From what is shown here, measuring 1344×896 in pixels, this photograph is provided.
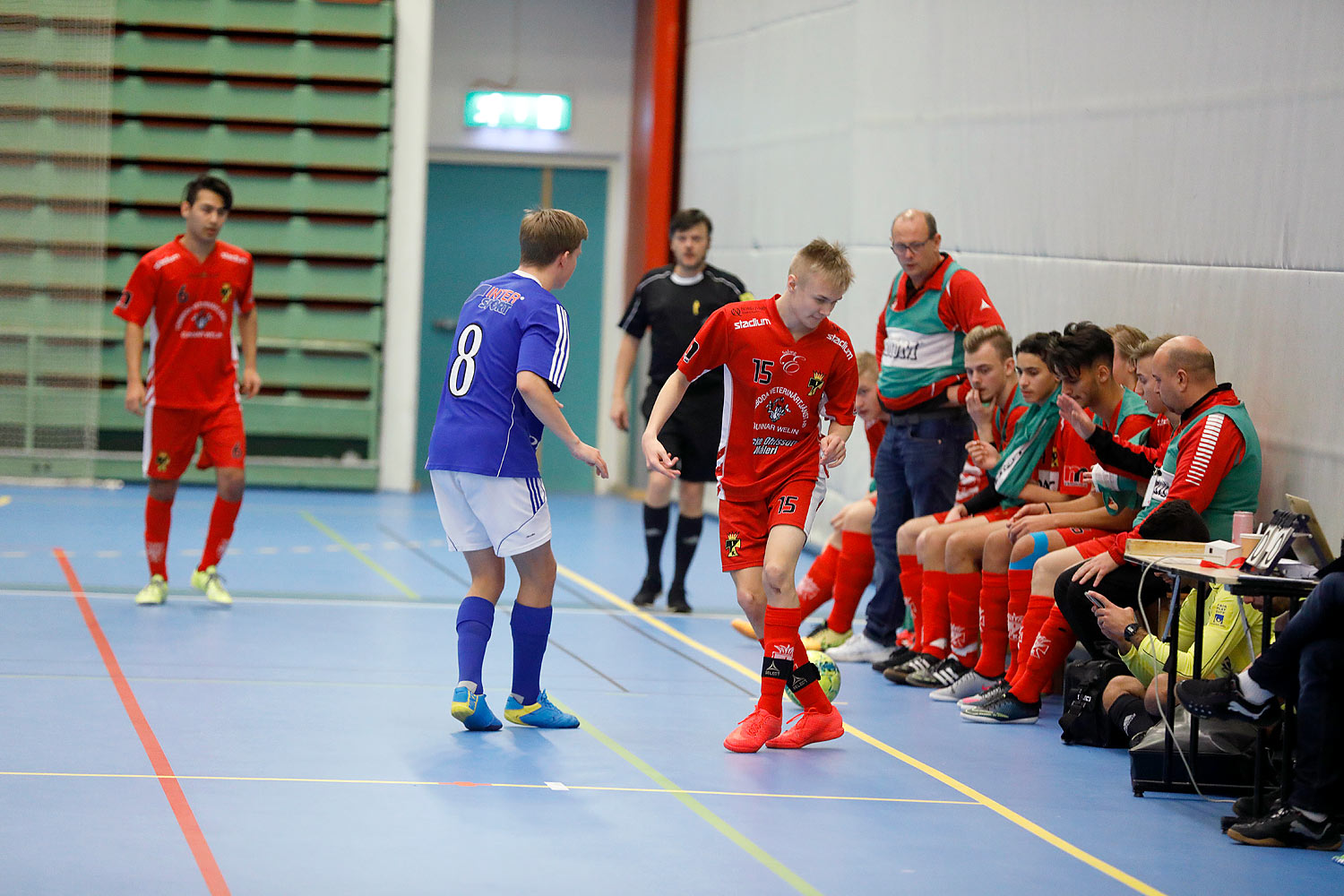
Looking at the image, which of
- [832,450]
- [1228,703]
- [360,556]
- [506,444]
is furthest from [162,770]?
[360,556]

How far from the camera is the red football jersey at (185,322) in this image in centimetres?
743

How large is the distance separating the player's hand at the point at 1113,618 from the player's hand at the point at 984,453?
3.83ft

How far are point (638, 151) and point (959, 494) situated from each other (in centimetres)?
786

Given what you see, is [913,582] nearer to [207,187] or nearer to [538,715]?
[538,715]

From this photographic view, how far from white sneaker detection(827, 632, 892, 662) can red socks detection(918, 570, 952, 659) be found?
475 mm

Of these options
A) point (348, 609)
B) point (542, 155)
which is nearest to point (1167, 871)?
point (348, 609)

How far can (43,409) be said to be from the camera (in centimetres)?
1211

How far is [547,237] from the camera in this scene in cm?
501

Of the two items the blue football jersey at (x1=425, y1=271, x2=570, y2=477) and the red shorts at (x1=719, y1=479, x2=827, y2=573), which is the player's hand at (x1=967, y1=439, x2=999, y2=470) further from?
the blue football jersey at (x1=425, y1=271, x2=570, y2=477)

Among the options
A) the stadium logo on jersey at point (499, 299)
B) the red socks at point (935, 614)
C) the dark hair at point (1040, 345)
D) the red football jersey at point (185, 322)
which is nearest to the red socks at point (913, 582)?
the red socks at point (935, 614)

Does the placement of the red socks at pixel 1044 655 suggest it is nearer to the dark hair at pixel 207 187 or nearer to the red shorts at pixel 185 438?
the red shorts at pixel 185 438

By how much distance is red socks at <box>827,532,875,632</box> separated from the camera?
277 inches

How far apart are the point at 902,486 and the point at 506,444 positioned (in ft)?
8.28

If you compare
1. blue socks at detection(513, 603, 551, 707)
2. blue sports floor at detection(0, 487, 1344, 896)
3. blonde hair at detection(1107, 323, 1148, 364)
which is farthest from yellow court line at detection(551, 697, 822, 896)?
blonde hair at detection(1107, 323, 1148, 364)
